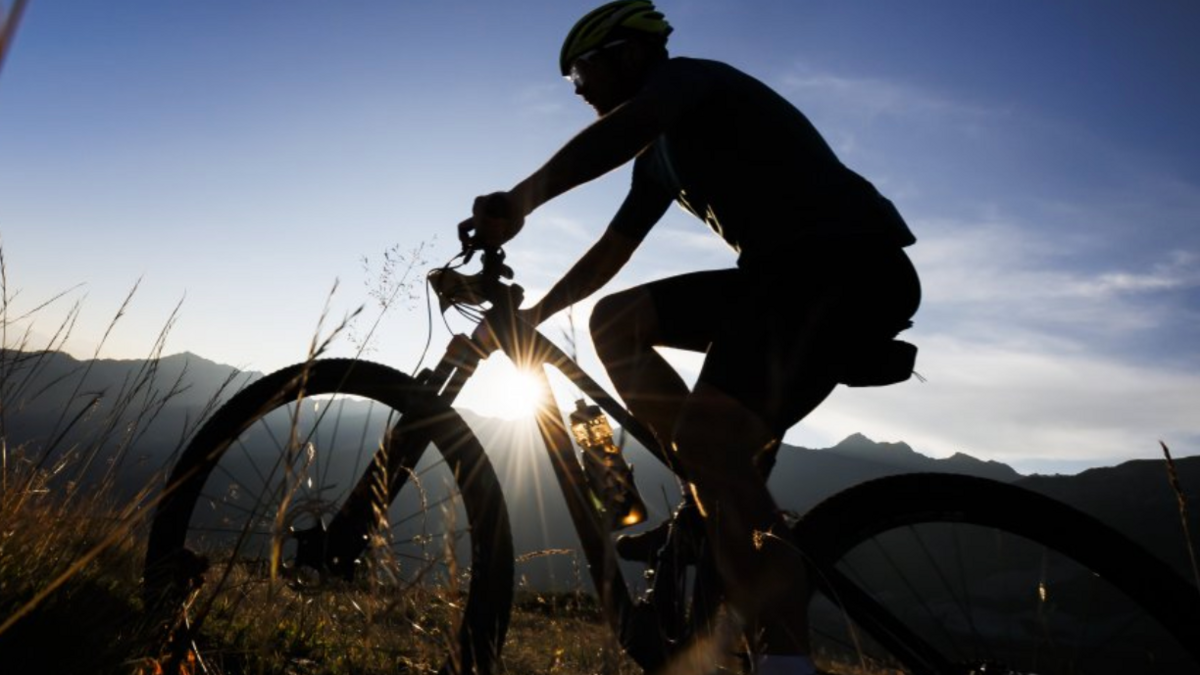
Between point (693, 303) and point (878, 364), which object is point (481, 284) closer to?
point (693, 303)

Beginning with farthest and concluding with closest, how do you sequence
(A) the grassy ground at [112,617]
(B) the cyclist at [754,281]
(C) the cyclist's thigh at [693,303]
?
(C) the cyclist's thigh at [693,303] < (B) the cyclist at [754,281] < (A) the grassy ground at [112,617]

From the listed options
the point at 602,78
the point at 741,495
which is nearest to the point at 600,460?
the point at 741,495

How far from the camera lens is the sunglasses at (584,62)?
291 cm

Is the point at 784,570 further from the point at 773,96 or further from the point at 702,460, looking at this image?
the point at 773,96

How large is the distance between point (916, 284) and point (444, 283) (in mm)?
1703

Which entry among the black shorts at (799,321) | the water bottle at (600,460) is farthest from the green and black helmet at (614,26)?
the water bottle at (600,460)

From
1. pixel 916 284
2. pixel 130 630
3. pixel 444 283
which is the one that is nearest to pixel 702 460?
pixel 916 284

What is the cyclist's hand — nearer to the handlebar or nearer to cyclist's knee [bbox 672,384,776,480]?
the handlebar

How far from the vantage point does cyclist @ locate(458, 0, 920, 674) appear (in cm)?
235

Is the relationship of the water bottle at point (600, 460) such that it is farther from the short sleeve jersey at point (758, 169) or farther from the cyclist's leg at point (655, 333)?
the short sleeve jersey at point (758, 169)

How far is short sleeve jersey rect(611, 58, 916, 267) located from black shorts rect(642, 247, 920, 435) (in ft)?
0.23

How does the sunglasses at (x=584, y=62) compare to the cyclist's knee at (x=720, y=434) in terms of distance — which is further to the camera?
the sunglasses at (x=584, y=62)

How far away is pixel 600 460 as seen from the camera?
8.97 ft

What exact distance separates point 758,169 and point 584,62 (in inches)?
33.5
